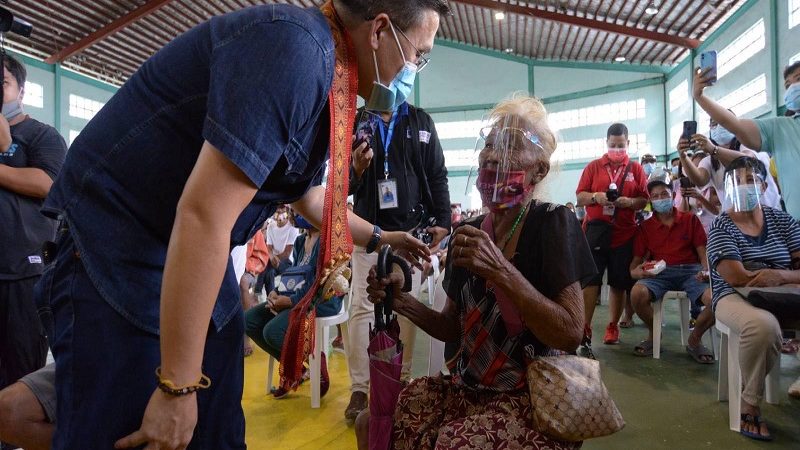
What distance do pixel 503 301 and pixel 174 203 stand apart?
1.00 m

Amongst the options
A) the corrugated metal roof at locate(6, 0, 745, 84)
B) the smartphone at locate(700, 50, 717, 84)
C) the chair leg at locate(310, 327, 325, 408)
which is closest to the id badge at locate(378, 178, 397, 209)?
the chair leg at locate(310, 327, 325, 408)

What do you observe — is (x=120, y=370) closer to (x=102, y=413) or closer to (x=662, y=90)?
(x=102, y=413)

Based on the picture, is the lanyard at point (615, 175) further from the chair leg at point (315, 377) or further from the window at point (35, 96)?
the window at point (35, 96)

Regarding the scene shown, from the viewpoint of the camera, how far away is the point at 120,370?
3.07ft

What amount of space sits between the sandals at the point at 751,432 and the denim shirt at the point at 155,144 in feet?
9.41

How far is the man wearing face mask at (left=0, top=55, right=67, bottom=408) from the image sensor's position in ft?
7.06

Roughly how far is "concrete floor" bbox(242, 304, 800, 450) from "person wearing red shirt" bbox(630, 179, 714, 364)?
344 mm

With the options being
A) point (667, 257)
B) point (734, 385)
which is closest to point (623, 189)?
point (667, 257)

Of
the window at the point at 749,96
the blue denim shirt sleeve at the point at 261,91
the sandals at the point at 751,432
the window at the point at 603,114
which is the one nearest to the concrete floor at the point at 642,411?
the sandals at the point at 751,432

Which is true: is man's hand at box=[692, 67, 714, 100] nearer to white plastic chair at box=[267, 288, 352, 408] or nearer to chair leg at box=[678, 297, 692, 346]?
chair leg at box=[678, 297, 692, 346]

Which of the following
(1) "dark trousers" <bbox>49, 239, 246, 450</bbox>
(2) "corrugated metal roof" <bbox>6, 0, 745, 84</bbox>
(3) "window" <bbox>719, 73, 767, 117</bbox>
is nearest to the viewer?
(1) "dark trousers" <bbox>49, 239, 246, 450</bbox>

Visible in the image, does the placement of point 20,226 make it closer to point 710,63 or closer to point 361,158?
point 361,158

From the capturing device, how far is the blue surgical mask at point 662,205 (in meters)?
4.77

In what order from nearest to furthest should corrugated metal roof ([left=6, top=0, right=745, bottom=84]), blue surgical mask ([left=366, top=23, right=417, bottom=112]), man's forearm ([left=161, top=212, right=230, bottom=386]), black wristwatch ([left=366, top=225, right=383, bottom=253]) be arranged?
1. man's forearm ([left=161, top=212, right=230, bottom=386])
2. blue surgical mask ([left=366, top=23, right=417, bottom=112])
3. black wristwatch ([left=366, top=225, right=383, bottom=253])
4. corrugated metal roof ([left=6, top=0, right=745, bottom=84])
